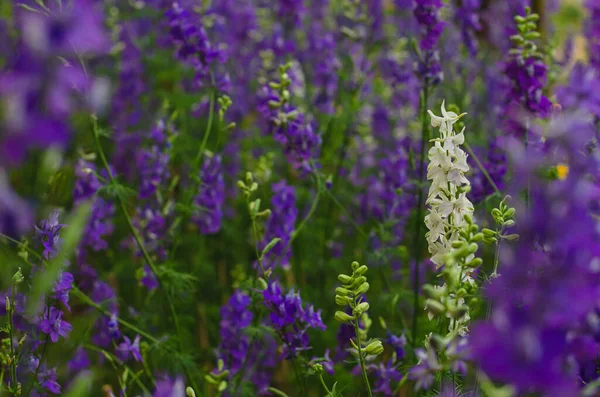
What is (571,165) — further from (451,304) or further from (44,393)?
(44,393)

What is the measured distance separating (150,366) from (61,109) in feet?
5.65

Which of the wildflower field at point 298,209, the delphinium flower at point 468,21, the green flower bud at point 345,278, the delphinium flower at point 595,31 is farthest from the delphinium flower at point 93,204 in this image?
the delphinium flower at point 595,31

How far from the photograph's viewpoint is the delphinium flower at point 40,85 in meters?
0.76

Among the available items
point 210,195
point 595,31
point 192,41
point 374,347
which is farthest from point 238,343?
point 595,31

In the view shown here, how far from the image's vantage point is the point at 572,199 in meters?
0.87

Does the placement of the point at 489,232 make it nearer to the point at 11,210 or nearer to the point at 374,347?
the point at 374,347

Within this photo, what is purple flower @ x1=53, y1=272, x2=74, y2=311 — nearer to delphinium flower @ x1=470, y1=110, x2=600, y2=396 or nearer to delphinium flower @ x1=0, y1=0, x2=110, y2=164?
delphinium flower @ x1=0, y1=0, x2=110, y2=164

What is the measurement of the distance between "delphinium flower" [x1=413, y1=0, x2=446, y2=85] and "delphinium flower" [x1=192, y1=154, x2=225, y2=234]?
744 mm

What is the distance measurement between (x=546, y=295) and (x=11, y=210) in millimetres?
626

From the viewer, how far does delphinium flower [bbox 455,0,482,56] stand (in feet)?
9.22

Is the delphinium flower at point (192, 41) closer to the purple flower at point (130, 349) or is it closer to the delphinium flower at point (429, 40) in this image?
the delphinium flower at point (429, 40)

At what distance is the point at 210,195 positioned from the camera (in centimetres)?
242

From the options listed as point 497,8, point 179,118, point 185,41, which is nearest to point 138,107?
point 179,118

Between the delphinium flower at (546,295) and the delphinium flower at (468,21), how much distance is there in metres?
2.04
